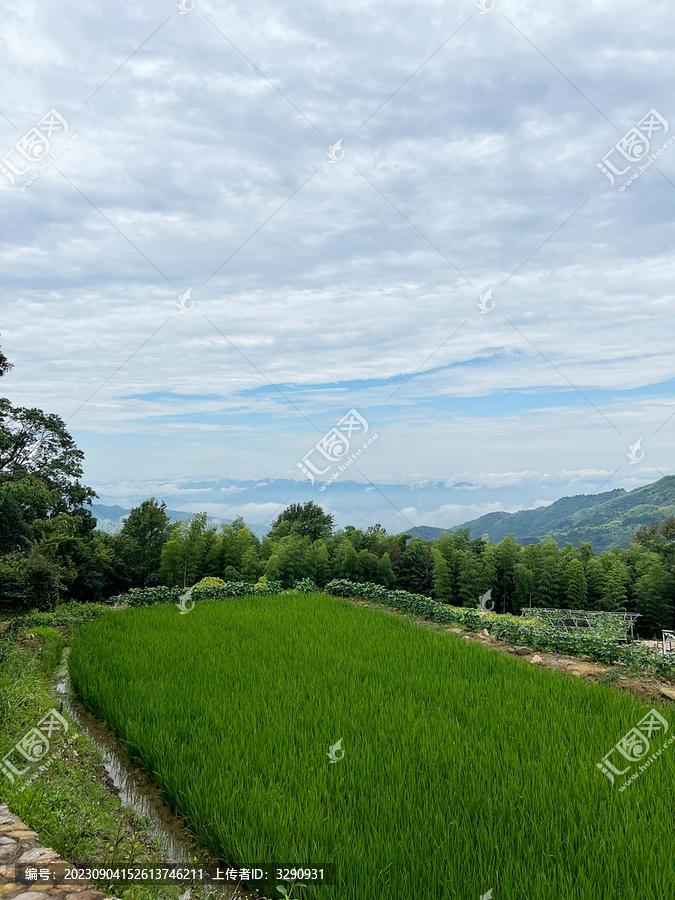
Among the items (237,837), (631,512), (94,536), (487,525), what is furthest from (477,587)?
(487,525)

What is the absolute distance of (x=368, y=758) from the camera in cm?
379

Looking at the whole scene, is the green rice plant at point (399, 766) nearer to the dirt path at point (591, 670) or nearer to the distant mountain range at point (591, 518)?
the dirt path at point (591, 670)

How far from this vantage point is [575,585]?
24547mm

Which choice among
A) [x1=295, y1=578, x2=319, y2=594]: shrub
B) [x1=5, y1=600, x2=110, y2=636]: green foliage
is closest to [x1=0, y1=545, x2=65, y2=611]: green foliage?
[x1=5, y1=600, x2=110, y2=636]: green foliage

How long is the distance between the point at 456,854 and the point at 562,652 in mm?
4990

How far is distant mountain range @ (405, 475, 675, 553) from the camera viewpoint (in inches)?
2694

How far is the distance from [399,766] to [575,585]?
2361cm

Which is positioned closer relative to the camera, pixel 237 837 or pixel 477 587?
pixel 237 837

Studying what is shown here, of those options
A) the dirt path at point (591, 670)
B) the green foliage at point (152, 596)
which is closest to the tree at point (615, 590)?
the dirt path at point (591, 670)

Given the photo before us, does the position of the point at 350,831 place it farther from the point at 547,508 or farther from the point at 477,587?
the point at 547,508
